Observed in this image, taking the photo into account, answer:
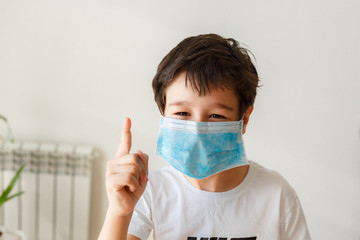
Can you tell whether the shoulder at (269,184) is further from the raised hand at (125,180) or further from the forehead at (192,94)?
the raised hand at (125,180)

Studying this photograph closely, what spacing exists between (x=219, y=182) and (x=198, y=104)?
0.27 meters

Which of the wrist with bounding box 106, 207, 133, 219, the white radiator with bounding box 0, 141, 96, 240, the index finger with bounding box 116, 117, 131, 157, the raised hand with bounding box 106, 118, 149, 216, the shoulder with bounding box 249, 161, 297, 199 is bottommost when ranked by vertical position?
the white radiator with bounding box 0, 141, 96, 240

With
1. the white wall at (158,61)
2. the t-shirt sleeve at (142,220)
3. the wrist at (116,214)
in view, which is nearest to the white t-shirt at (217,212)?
the t-shirt sleeve at (142,220)

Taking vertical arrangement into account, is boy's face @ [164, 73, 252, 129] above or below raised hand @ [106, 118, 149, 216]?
above

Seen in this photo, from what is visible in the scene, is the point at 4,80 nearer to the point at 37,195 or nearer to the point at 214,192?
the point at 37,195

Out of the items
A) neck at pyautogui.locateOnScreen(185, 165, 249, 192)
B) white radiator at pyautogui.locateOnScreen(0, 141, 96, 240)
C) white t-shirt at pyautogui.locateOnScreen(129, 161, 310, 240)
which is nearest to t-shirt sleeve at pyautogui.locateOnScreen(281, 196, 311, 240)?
white t-shirt at pyautogui.locateOnScreen(129, 161, 310, 240)

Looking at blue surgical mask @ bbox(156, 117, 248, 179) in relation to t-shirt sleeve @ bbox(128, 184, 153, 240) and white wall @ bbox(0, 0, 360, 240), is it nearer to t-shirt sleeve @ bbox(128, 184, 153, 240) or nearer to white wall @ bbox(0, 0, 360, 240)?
t-shirt sleeve @ bbox(128, 184, 153, 240)

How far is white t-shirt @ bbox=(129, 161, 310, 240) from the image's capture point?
1.20 metres

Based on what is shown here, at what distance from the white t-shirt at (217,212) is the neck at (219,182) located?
0.06 feet

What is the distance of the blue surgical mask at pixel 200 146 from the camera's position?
116 cm

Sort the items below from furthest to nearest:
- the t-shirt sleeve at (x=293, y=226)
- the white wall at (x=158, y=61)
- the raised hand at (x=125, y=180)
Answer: the white wall at (x=158, y=61), the t-shirt sleeve at (x=293, y=226), the raised hand at (x=125, y=180)

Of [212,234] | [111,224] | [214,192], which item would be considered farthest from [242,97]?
[111,224]

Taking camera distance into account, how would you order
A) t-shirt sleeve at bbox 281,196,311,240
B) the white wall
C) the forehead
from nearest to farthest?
the forehead, t-shirt sleeve at bbox 281,196,311,240, the white wall

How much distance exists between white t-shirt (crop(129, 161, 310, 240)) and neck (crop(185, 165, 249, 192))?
18 millimetres
